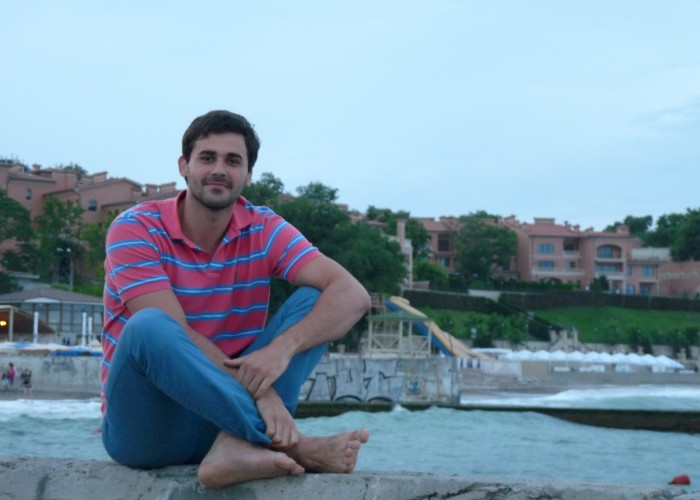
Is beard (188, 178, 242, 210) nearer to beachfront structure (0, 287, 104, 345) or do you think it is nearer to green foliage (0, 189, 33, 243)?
beachfront structure (0, 287, 104, 345)

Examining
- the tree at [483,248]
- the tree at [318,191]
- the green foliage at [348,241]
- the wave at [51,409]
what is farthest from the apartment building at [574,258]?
the wave at [51,409]

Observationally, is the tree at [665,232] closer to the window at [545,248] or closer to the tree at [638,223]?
the tree at [638,223]

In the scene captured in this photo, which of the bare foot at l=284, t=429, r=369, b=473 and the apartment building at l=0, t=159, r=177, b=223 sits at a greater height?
the apartment building at l=0, t=159, r=177, b=223

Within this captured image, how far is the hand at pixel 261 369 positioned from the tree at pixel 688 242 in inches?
3871

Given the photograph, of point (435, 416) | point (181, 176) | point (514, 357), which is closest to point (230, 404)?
point (181, 176)

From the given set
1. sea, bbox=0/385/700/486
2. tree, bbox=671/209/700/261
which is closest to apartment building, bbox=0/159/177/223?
sea, bbox=0/385/700/486

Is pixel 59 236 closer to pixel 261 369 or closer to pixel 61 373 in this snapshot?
pixel 61 373

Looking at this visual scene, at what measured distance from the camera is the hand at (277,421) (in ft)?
8.55

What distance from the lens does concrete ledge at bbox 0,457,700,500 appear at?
2289 mm

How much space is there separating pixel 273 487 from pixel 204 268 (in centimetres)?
68

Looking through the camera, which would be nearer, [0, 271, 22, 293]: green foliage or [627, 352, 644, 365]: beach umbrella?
[627, 352, 644, 365]: beach umbrella

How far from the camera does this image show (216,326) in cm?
288

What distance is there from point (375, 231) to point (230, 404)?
45.0 meters

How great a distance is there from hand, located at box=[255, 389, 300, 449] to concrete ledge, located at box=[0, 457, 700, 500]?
0.37ft
